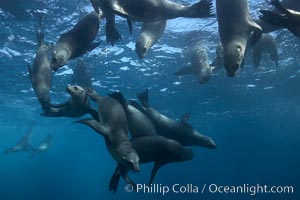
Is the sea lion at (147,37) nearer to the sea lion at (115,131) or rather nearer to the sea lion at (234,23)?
the sea lion at (115,131)

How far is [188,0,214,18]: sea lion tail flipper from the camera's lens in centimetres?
451

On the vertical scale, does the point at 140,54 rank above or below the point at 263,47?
above

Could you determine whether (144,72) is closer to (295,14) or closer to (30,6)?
(30,6)

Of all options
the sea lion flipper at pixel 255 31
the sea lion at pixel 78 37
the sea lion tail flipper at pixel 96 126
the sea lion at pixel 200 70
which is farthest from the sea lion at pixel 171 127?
the sea lion flipper at pixel 255 31

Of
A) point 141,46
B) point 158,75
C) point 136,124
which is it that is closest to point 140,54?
point 141,46

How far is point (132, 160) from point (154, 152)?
2.88 ft

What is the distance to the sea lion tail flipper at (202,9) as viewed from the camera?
4.51 m

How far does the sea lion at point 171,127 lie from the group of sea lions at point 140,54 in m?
0.02

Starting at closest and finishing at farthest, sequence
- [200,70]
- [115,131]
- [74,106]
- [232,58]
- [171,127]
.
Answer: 1. [232,58]
2. [115,131]
3. [74,106]
4. [171,127]
5. [200,70]

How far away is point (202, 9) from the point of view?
179 inches

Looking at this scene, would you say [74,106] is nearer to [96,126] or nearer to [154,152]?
[96,126]

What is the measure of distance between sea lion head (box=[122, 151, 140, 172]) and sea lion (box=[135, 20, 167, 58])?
206 centimetres

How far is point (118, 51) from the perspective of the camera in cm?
1822

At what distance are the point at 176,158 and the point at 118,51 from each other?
12.6m
